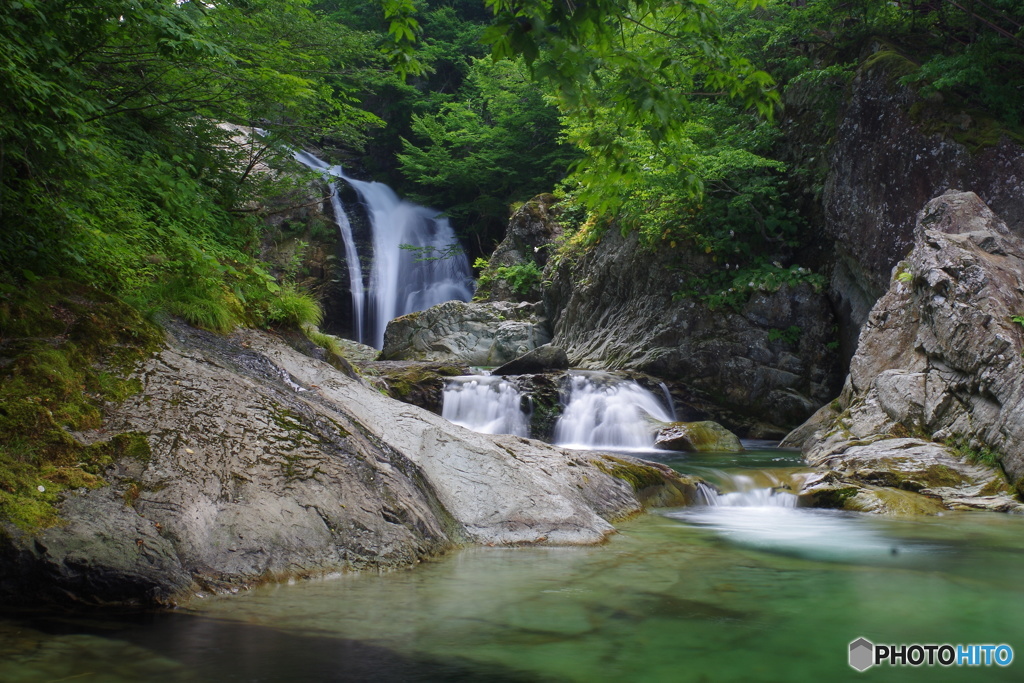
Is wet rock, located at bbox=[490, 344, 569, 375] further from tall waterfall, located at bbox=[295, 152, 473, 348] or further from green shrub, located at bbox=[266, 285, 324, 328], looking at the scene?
tall waterfall, located at bbox=[295, 152, 473, 348]

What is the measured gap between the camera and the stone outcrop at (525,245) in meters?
21.2

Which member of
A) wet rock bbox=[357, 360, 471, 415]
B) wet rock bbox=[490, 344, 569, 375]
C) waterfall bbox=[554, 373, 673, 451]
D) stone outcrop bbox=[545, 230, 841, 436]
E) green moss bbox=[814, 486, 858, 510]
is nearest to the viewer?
green moss bbox=[814, 486, 858, 510]

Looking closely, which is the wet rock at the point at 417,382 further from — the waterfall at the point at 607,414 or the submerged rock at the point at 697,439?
the submerged rock at the point at 697,439

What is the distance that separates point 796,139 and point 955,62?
4143 millimetres

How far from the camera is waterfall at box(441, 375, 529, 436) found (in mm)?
11859

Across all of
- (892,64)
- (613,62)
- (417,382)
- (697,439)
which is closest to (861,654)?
(613,62)

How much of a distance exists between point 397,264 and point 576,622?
70.0 feet

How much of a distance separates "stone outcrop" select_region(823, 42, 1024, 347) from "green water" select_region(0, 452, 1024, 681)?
791 cm

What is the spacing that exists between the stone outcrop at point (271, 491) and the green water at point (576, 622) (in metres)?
0.19

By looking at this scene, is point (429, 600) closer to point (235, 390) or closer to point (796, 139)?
point (235, 390)

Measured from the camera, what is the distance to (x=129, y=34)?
15.6 ft

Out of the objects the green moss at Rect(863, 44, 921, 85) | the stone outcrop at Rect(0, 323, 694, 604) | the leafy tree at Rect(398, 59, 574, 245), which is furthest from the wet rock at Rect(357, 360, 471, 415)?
the leafy tree at Rect(398, 59, 574, 245)

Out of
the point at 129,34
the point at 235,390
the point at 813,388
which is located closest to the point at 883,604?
the point at 235,390

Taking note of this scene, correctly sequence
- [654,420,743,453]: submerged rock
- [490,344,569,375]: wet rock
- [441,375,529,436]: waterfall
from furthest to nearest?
[490,344,569,375]: wet rock → [441,375,529,436]: waterfall → [654,420,743,453]: submerged rock
